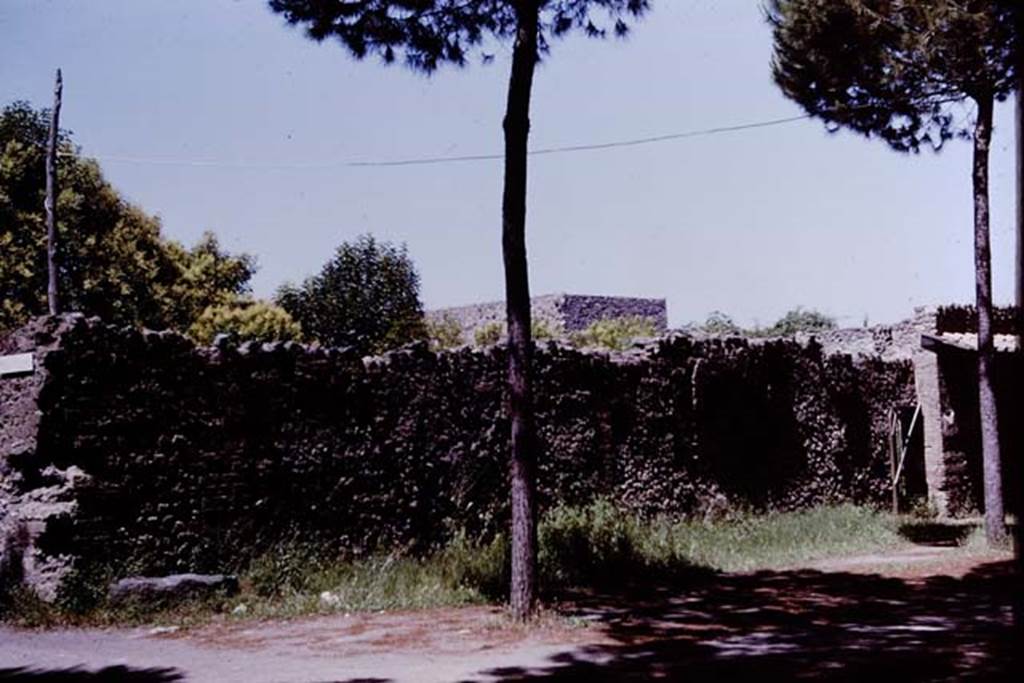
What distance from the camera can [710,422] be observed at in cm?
1630

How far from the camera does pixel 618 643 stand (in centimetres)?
837

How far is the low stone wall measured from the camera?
34.4 feet

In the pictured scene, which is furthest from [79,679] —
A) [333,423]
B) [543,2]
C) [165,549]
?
[543,2]

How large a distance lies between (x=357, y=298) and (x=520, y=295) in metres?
22.5

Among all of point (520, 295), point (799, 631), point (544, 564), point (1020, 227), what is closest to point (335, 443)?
point (544, 564)

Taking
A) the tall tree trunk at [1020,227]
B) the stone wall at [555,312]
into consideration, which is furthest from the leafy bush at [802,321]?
the tall tree trunk at [1020,227]

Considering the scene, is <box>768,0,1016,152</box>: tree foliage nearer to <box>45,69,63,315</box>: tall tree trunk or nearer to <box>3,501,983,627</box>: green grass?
<box>3,501,983,627</box>: green grass

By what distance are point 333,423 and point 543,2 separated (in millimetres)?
5393

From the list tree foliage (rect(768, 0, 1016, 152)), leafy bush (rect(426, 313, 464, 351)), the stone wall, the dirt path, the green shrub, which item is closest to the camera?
the dirt path

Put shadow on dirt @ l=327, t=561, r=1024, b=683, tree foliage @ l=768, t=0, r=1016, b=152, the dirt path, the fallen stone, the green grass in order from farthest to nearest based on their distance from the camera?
tree foliage @ l=768, t=0, r=1016, b=152 → the green grass → the fallen stone → the dirt path → shadow on dirt @ l=327, t=561, r=1024, b=683

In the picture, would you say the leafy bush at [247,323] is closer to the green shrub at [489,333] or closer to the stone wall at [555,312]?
the green shrub at [489,333]

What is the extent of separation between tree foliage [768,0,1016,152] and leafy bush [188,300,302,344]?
54.5 feet

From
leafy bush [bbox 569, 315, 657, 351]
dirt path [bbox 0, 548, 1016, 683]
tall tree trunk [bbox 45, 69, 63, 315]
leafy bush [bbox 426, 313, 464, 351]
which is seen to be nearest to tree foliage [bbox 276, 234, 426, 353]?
leafy bush [bbox 426, 313, 464, 351]

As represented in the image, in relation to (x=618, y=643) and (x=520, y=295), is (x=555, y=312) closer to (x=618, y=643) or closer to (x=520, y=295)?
(x=520, y=295)
